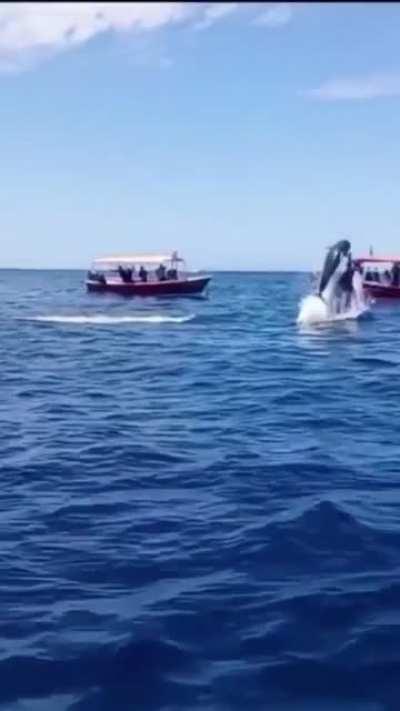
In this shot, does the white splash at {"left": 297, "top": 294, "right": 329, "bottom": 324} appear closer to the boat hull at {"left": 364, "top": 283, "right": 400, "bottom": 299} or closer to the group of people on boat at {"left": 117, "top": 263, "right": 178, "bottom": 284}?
the boat hull at {"left": 364, "top": 283, "right": 400, "bottom": 299}

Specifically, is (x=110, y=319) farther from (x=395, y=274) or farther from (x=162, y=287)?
(x=395, y=274)

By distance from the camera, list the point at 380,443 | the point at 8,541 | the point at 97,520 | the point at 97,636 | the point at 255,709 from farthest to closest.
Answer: the point at 380,443 → the point at 97,520 → the point at 8,541 → the point at 97,636 → the point at 255,709

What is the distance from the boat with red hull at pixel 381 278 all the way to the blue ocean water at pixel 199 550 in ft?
139

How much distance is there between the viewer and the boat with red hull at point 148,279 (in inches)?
2591

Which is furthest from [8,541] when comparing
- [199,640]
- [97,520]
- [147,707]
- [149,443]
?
[149,443]

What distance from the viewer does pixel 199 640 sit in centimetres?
613

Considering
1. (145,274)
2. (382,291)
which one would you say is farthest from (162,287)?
(382,291)

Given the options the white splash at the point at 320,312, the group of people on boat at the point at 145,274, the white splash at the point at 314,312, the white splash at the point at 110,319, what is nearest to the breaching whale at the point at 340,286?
the white splash at the point at 320,312

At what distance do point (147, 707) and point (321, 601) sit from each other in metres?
1.95

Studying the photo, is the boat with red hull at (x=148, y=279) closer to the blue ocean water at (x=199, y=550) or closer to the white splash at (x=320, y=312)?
the white splash at (x=320, y=312)

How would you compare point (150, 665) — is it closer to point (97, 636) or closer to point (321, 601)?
point (97, 636)

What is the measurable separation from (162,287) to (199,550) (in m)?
57.8

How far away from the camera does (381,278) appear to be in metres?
64.4

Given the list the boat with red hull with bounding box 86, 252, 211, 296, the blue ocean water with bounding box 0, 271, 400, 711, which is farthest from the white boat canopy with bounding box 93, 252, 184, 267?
the blue ocean water with bounding box 0, 271, 400, 711
